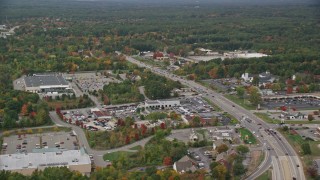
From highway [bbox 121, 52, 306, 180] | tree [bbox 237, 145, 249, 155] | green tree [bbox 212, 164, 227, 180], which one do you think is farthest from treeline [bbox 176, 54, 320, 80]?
green tree [bbox 212, 164, 227, 180]

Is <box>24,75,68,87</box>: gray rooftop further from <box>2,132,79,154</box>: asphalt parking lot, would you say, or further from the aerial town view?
<box>2,132,79,154</box>: asphalt parking lot

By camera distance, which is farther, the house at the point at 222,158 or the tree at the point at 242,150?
the tree at the point at 242,150

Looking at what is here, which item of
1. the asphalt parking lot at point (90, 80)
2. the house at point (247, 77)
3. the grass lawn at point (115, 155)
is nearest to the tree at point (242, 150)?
the grass lawn at point (115, 155)

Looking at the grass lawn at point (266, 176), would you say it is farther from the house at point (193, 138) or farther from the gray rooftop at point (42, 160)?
the gray rooftop at point (42, 160)

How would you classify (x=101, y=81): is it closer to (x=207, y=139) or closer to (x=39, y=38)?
(x=207, y=139)

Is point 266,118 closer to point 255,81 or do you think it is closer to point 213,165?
point 213,165

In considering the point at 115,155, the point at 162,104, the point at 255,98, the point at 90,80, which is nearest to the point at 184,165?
the point at 115,155
